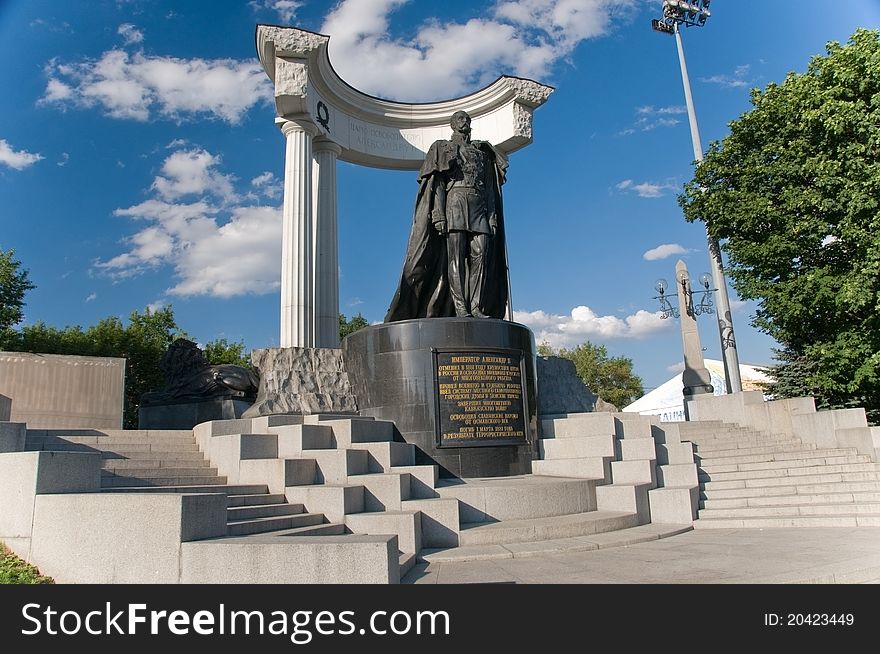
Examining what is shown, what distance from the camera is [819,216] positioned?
1769cm

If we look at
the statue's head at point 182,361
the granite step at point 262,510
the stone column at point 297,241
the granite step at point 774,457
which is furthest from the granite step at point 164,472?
the stone column at point 297,241

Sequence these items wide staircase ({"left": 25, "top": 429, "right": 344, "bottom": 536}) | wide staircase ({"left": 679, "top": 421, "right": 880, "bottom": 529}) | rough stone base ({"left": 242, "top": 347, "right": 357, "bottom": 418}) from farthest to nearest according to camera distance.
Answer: rough stone base ({"left": 242, "top": 347, "right": 357, "bottom": 418}) < wide staircase ({"left": 679, "top": 421, "right": 880, "bottom": 529}) < wide staircase ({"left": 25, "top": 429, "right": 344, "bottom": 536})

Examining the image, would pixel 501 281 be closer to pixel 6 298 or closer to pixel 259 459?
pixel 259 459

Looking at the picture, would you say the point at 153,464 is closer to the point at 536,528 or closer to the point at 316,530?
the point at 316,530

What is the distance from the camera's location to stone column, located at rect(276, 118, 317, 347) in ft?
65.5

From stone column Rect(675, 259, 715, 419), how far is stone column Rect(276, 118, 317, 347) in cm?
1334

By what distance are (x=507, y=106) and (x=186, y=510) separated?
902 inches

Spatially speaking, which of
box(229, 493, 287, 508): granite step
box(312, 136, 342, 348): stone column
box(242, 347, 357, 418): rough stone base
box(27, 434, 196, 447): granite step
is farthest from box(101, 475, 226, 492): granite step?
box(312, 136, 342, 348): stone column

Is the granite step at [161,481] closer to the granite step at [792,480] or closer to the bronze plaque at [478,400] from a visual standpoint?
the bronze plaque at [478,400]

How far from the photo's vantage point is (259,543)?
5262mm

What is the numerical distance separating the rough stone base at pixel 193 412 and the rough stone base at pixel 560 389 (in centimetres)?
769

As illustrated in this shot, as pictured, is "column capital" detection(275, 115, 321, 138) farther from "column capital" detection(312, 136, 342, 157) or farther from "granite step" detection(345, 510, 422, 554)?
"granite step" detection(345, 510, 422, 554)

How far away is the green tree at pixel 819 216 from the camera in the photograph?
52.2ft

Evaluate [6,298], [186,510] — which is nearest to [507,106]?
[186,510]
